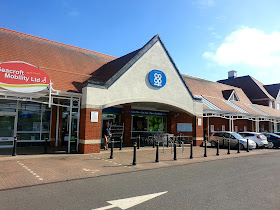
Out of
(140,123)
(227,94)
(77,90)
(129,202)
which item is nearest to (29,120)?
(77,90)

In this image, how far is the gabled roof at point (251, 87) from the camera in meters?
36.8

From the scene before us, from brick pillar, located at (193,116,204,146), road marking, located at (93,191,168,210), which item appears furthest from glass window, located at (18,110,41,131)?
brick pillar, located at (193,116,204,146)

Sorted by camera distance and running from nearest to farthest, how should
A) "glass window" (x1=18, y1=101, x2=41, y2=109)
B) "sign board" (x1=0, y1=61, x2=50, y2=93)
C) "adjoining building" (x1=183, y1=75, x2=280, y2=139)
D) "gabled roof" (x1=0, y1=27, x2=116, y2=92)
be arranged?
"sign board" (x1=0, y1=61, x2=50, y2=93) < "gabled roof" (x1=0, y1=27, x2=116, y2=92) < "glass window" (x1=18, y1=101, x2=41, y2=109) < "adjoining building" (x1=183, y1=75, x2=280, y2=139)

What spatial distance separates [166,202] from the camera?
498 centimetres

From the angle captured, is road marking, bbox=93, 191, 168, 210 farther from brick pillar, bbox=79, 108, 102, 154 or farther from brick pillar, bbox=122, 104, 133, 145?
brick pillar, bbox=122, 104, 133, 145

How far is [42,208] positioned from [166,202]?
2.81 meters

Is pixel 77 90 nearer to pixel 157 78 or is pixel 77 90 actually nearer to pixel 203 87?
pixel 157 78

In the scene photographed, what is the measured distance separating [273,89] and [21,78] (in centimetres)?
4315

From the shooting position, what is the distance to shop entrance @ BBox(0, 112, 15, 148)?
44.7ft

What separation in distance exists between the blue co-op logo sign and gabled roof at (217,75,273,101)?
93.5 ft

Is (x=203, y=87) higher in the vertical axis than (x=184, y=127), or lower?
higher

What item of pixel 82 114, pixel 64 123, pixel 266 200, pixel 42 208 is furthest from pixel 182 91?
pixel 42 208

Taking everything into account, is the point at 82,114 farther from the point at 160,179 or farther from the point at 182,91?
the point at 182,91

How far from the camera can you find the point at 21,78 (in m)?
10.4
